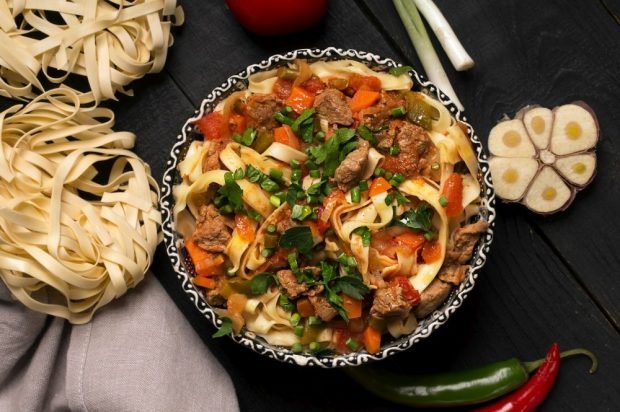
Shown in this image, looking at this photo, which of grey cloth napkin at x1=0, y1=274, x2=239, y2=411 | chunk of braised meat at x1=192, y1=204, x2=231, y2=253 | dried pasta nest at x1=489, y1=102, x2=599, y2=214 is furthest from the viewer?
dried pasta nest at x1=489, y1=102, x2=599, y2=214

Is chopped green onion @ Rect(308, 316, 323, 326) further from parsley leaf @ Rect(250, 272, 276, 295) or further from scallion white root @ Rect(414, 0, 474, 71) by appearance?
scallion white root @ Rect(414, 0, 474, 71)

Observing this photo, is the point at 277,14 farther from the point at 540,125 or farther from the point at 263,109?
the point at 540,125

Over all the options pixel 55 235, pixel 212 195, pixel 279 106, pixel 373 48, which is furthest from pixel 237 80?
pixel 55 235

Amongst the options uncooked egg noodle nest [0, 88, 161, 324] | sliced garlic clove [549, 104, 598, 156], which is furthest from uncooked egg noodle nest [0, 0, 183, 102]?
sliced garlic clove [549, 104, 598, 156]

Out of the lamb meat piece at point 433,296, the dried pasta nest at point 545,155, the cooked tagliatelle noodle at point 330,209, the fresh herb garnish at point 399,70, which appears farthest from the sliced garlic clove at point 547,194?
the fresh herb garnish at point 399,70

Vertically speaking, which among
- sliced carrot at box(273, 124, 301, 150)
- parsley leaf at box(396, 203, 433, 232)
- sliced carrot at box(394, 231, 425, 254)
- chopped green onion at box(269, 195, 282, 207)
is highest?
sliced carrot at box(273, 124, 301, 150)
